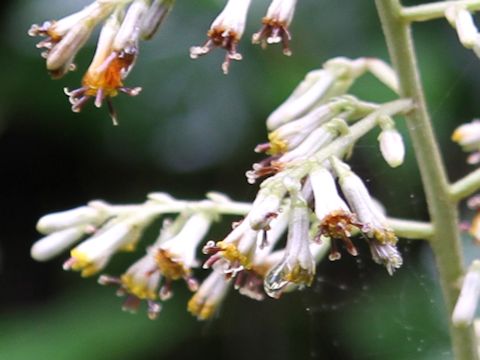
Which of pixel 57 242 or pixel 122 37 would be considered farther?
pixel 57 242

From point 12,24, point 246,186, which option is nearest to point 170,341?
point 246,186

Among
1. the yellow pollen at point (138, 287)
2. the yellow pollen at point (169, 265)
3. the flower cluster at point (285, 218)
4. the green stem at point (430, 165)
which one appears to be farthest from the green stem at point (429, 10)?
the yellow pollen at point (138, 287)

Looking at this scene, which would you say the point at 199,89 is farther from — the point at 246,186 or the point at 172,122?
the point at 246,186

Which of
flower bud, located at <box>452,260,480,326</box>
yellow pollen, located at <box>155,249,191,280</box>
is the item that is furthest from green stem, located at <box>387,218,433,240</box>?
yellow pollen, located at <box>155,249,191,280</box>

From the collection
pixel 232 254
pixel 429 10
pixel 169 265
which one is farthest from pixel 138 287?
pixel 429 10

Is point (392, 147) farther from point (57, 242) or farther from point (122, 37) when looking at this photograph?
point (57, 242)

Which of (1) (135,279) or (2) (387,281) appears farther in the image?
(2) (387,281)
